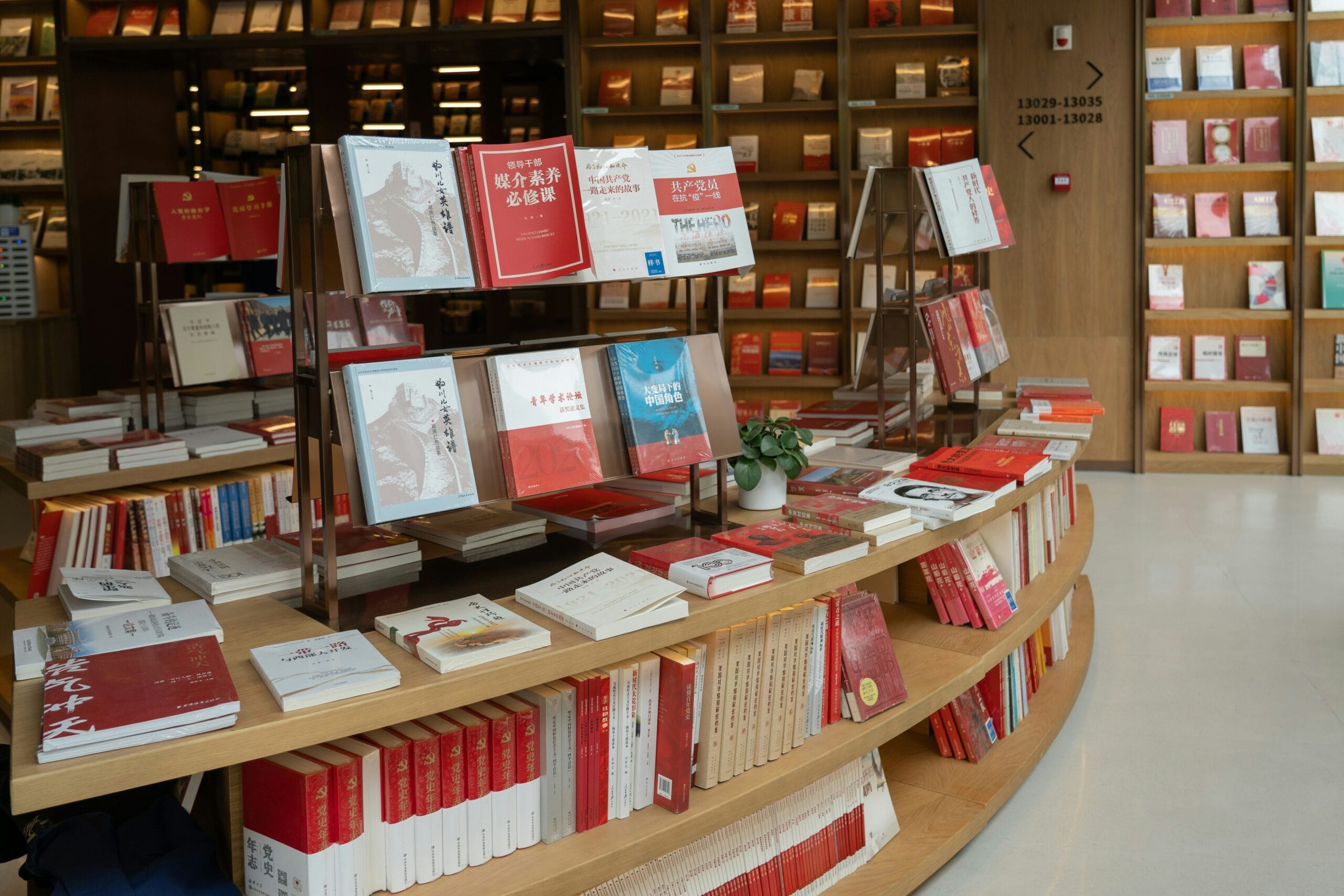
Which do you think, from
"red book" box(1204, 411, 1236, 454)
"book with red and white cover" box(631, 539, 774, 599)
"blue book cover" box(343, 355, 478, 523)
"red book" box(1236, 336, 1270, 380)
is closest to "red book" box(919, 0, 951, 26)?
"red book" box(1236, 336, 1270, 380)

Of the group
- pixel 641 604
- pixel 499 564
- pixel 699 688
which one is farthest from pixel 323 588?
pixel 699 688

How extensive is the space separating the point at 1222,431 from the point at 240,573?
20.5 ft

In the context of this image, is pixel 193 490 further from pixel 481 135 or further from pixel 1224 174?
pixel 1224 174

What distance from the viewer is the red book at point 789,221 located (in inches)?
265

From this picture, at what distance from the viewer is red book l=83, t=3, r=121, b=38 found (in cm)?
629

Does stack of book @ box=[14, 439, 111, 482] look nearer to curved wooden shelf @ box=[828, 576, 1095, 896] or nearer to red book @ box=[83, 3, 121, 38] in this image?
curved wooden shelf @ box=[828, 576, 1095, 896]

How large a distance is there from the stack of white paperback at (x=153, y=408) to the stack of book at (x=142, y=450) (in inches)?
16.5

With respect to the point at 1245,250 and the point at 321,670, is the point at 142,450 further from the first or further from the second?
the point at 1245,250

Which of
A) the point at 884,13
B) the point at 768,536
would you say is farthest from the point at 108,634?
the point at 884,13

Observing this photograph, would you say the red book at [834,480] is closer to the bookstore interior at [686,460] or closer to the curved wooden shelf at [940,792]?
the bookstore interior at [686,460]

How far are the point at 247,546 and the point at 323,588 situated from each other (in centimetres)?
42

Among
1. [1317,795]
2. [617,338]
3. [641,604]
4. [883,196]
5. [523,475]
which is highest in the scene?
[883,196]

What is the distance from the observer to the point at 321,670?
1.69 m

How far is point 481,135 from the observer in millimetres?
7352
